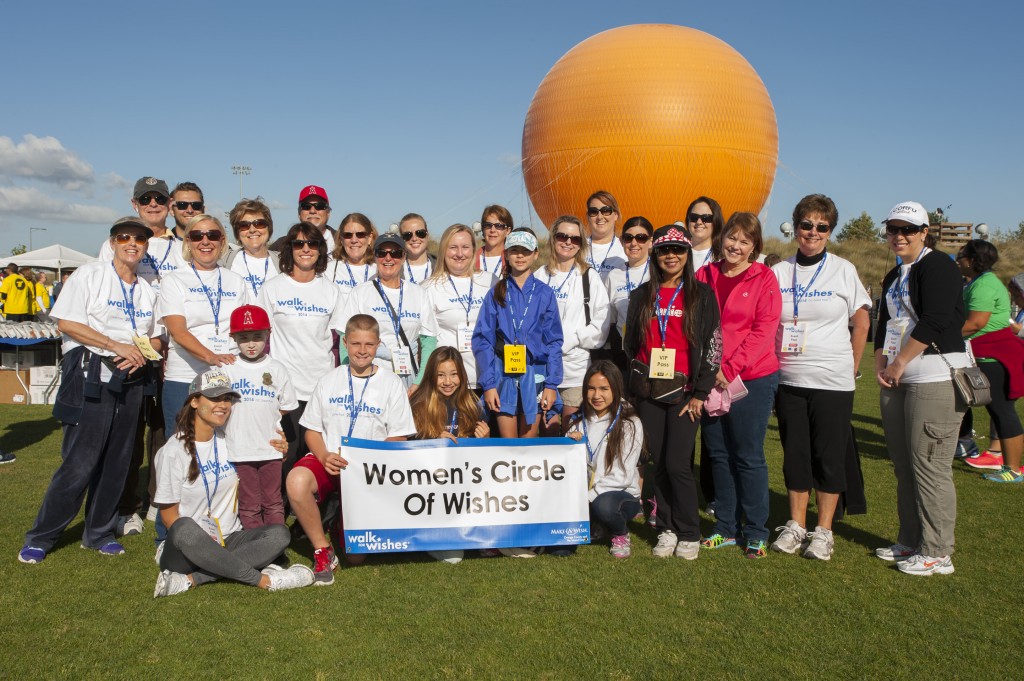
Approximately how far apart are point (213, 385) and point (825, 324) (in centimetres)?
396

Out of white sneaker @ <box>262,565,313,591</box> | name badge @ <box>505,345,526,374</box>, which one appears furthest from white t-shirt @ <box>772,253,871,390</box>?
white sneaker @ <box>262,565,313,591</box>

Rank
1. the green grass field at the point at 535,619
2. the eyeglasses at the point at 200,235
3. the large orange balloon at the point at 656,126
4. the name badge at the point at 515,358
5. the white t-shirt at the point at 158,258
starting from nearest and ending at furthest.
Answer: the green grass field at the point at 535,619 → the eyeglasses at the point at 200,235 → the name badge at the point at 515,358 → the white t-shirt at the point at 158,258 → the large orange balloon at the point at 656,126

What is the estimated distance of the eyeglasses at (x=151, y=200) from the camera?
582cm

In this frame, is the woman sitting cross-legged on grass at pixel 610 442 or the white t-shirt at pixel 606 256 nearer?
the woman sitting cross-legged on grass at pixel 610 442

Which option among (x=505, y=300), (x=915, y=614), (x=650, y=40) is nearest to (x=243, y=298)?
(x=505, y=300)

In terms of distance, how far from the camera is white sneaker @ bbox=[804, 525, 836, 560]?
4941mm

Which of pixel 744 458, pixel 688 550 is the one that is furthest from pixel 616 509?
pixel 744 458

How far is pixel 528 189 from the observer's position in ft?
87.4

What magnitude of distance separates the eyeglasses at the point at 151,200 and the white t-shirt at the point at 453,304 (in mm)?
2201

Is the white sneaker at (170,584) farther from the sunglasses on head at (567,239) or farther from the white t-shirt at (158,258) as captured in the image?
the sunglasses on head at (567,239)

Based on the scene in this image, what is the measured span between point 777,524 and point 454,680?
337 cm

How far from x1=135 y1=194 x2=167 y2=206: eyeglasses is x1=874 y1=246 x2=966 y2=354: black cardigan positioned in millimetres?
5482

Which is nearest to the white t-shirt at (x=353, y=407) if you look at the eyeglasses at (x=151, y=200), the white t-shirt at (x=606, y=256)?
the eyeglasses at (x=151, y=200)

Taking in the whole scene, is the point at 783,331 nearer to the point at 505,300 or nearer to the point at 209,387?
the point at 505,300
